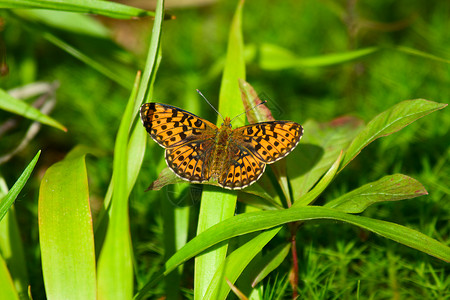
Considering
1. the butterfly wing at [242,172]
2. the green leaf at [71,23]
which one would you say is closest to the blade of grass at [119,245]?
the butterfly wing at [242,172]

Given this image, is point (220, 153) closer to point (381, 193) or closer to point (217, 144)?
point (217, 144)

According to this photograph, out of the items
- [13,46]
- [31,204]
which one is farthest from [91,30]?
[31,204]

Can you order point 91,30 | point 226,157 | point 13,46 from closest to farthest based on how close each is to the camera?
point 226,157 < point 91,30 < point 13,46

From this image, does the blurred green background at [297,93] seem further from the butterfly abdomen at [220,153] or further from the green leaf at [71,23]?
the butterfly abdomen at [220,153]

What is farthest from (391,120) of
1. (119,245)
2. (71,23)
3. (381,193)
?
(71,23)

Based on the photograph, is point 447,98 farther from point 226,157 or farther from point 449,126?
point 226,157
